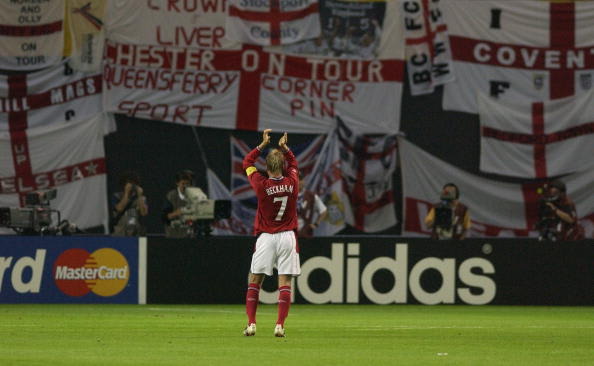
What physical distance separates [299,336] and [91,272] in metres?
8.22

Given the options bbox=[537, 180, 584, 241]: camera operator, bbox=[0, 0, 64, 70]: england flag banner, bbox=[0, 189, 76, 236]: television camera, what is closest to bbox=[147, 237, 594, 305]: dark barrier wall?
bbox=[537, 180, 584, 241]: camera operator

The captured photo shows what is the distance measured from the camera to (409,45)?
2864cm

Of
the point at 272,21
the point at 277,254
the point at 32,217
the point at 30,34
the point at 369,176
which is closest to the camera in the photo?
the point at 277,254

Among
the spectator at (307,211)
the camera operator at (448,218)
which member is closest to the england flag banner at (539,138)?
the camera operator at (448,218)

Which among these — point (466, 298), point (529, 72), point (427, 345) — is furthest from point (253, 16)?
point (427, 345)

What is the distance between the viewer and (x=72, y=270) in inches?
894

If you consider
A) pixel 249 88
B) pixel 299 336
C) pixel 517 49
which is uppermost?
pixel 517 49

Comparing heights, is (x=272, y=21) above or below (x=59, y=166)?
above

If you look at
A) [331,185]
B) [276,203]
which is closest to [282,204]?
[276,203]

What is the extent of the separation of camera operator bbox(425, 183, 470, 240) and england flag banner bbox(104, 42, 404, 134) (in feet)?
15.6

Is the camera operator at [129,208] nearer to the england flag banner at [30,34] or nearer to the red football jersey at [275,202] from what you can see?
the england flag banner at [30,34]

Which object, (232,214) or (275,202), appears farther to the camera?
(232,214)

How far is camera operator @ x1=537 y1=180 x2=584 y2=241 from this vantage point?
24094 millimetres

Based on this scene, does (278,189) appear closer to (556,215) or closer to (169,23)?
(556,215)
